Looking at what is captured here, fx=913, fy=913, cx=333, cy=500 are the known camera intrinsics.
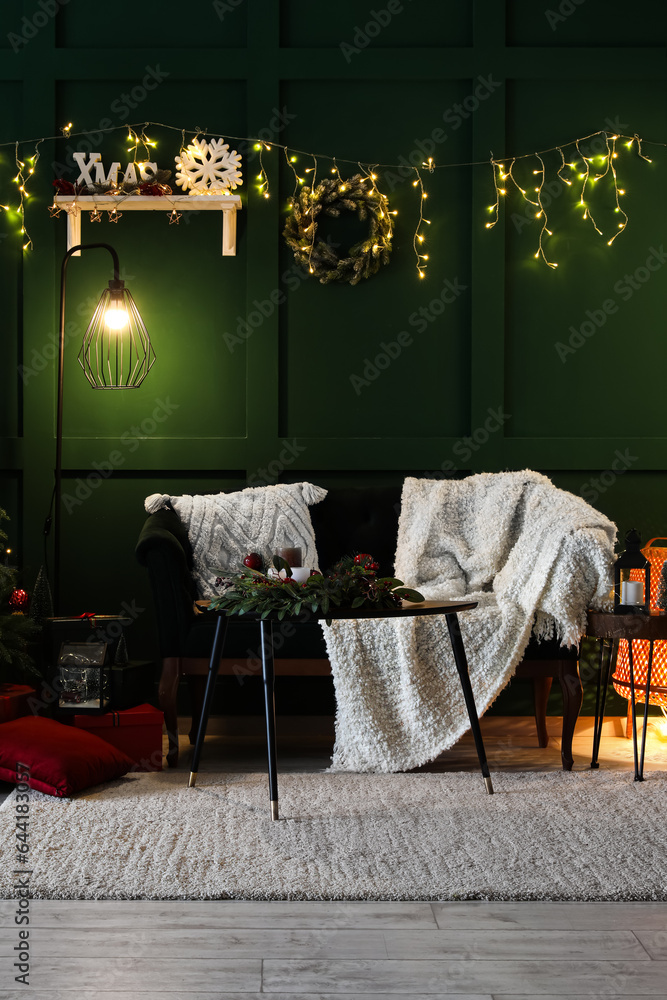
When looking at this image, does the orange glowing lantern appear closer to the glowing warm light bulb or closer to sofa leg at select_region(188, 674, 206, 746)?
sofa leg at select_region(188, 674, 206, 746)

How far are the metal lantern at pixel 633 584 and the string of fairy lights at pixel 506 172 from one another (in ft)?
5.02

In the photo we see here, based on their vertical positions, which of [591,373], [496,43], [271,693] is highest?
[496,43]

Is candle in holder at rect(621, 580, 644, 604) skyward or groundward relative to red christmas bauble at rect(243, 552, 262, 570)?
groundward

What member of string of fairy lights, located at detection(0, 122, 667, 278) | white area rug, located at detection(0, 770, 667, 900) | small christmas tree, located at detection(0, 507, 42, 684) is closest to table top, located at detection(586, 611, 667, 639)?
white area rug, located at detection(0, 770, 667, 900)

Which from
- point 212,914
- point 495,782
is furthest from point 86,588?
point 212,914

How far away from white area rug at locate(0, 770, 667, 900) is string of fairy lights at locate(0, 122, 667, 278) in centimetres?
223

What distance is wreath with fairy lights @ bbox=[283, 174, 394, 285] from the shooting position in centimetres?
381

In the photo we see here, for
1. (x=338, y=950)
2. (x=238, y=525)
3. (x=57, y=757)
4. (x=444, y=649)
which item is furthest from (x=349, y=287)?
(x=338, y=950)

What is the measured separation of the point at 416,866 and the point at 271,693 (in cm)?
60

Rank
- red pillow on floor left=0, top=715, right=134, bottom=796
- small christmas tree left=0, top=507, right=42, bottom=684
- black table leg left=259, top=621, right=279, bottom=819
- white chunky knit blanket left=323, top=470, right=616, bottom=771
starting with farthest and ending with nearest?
small christmas tree left=0, top=507, right=42, bottom=684 → white chunky knit blanket left=323, top=470, right=616, bottom=771 → red pillow on floor left=0, top=715, right=134, bottom=796 → black table leg left=259, top=621, right=279, bottom=819

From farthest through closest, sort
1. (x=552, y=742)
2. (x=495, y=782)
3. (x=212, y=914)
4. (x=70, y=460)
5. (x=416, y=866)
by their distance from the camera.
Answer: (x=70, y=460), (x=552, y=742), (x=495, y=782), (x=416, y=866), (x=212, y=914)

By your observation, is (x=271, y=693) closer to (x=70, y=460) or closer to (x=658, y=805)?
(x=658, y=805)

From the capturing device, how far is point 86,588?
3846 mm

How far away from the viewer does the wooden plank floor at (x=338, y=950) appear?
1.55m
